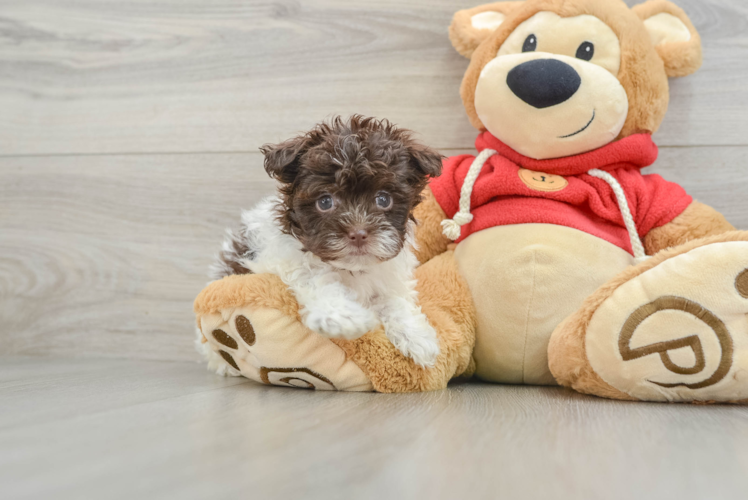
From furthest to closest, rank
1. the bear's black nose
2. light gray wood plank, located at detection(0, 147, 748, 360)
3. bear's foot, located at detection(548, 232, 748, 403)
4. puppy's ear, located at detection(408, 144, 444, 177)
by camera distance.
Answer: light gray wood plank, located at detection(0, 147, 748, 360) → the bear's black nose → puppy's ear, located at detection(408, 144, 444, 177) → bear's foot, located at detection(548, 232, 748, 403)

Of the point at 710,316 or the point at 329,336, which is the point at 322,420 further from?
the point at 710,316

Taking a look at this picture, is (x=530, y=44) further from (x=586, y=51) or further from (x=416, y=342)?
(x=416, y=342)

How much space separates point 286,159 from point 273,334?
0.44m

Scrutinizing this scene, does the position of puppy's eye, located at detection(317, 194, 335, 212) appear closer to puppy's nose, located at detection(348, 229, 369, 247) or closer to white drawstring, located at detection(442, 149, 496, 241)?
puppy's nose, located at detection(348, 229, 369, 247)

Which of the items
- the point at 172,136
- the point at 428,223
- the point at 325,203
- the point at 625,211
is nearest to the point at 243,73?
the point at 172,136

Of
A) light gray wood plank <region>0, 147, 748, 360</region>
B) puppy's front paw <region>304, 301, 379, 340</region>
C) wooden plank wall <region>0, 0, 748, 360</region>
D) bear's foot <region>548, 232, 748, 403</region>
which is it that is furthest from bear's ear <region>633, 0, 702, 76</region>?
light gray wood plank <region>0, 147, 748, 360</region>

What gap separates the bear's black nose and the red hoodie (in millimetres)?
216

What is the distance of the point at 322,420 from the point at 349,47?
160 centimetres

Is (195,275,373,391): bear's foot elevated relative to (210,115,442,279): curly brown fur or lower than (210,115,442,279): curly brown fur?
lower

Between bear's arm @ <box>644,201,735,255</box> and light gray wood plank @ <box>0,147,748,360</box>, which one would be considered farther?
light gray wood plank @ <box>0,147,748,360</box>

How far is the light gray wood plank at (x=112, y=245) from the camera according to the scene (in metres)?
2.25

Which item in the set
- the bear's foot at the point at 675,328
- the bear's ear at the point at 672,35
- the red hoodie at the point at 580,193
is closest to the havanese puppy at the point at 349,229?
the red hoodie at the point at 580,193

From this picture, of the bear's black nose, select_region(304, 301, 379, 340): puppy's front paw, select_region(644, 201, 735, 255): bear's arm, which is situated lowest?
select_region(304, 301, 379, 340): puppy's front paw

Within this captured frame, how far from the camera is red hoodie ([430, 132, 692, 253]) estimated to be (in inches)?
65.1
